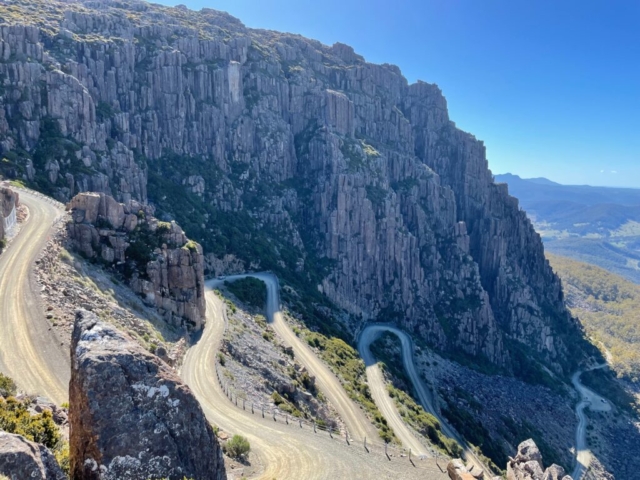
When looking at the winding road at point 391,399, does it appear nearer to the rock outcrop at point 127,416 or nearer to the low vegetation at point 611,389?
the rock outcrop at point 127,416

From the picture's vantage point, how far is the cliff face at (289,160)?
300 feet

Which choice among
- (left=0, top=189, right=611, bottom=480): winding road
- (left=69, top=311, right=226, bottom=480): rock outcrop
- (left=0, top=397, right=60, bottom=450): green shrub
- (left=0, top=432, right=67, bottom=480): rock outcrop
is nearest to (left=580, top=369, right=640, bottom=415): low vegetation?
(left=0, top=189, right=611, bottom=480): winding road

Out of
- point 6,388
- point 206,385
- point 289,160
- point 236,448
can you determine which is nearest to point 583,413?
point 289,160

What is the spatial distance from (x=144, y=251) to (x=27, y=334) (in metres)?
20.4

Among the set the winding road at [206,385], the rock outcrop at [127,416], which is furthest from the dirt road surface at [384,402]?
the rock outcrop at [127,416]

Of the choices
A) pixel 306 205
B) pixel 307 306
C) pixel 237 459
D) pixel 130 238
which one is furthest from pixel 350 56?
pixel 237 459

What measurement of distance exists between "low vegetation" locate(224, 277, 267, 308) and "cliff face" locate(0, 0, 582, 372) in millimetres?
13341

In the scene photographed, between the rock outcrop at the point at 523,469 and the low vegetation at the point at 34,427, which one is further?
the rock outcrop at the point at 523,469

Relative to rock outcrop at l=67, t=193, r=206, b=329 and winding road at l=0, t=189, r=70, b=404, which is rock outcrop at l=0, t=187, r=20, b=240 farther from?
rock outcrop at l=67, t=193, r=206, b=329

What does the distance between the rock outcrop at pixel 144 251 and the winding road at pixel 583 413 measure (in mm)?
83750

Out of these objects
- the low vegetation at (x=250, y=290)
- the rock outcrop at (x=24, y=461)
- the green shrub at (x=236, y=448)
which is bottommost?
the low vegetation at (x=250, y=290)

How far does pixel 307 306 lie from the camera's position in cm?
9662

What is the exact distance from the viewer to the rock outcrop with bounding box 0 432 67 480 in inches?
398

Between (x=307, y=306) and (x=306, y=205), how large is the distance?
50.0 m
